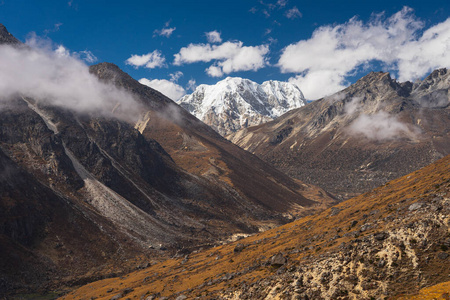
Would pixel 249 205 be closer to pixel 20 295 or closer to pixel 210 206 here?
pixel 210 206

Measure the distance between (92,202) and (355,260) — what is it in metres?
112

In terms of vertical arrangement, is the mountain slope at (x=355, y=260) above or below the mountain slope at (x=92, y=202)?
below

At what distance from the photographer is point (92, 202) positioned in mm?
123938

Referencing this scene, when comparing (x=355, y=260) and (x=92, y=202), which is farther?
(x=92, y=202)

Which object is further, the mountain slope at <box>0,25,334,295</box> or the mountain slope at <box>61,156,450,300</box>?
the mountain slope at <box>0,25,334,295</box>

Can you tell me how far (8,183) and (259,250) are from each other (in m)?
84.6

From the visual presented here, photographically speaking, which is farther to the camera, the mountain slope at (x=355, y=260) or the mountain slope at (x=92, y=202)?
the mountain slope at (x=92, y=202)

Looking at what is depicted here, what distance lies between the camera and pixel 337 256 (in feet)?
112

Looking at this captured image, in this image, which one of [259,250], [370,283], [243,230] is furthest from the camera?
[243,230]

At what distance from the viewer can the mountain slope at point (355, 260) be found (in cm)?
2925

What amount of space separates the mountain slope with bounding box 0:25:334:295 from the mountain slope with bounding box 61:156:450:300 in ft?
151

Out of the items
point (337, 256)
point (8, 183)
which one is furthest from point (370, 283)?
point (8, 183)

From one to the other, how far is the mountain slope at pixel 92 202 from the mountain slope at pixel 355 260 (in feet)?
151

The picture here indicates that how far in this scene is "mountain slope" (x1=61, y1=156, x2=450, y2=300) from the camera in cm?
2925
